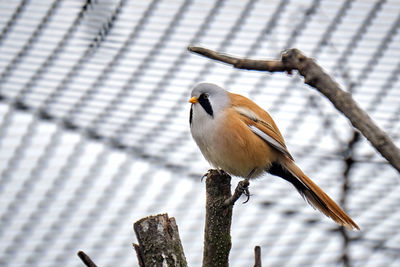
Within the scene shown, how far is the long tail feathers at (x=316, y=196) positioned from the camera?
3.05 metres

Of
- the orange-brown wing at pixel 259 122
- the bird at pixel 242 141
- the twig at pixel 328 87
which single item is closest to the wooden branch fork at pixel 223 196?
the twig at pixel 328 87

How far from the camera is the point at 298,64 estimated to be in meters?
1.54

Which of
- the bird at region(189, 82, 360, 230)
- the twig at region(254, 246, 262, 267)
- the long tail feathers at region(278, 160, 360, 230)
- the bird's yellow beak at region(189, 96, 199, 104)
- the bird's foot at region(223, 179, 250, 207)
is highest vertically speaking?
the bird's yellow beak at region(189, 96, 199, 104)

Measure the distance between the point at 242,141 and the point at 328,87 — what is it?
1.85 m

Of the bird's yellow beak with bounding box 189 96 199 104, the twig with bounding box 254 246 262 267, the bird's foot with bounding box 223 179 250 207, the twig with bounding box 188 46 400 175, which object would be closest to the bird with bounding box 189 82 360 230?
the bird's yellow beak with bounding box 189 96 199 104

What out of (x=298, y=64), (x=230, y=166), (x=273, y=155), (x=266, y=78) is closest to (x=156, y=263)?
(x=298, y=64)

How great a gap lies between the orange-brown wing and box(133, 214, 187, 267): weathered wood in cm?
121

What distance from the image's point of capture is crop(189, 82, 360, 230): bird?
326cm

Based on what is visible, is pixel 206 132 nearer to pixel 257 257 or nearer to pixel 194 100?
pixel 194 100

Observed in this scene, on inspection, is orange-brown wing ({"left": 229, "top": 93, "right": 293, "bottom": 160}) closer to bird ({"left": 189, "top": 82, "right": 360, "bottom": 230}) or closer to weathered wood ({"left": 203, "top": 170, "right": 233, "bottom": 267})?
bird ({"left": 189, "top": 82, "right": 360, "bottom": 230})

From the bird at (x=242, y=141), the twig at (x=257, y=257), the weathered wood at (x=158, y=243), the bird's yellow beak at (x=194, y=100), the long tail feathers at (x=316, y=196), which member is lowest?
the twig at (x=257, y=257)

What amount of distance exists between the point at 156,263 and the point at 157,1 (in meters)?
2.23

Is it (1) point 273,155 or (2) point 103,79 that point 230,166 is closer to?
(1) point 273,155

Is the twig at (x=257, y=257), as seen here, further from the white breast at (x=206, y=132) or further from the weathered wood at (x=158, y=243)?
the white breast at (x=206, y=132)
